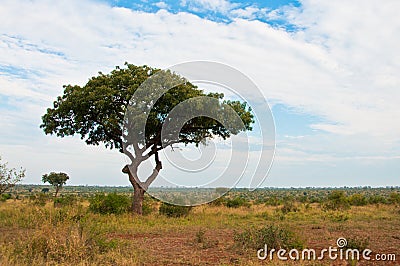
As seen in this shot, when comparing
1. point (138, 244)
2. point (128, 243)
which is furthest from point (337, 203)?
point (128, 243)

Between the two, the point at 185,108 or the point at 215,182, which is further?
the point at 185,108

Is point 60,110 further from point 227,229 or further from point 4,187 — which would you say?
point 227,229

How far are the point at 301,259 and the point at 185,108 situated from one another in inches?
402

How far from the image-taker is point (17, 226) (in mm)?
13789

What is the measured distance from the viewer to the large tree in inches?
686

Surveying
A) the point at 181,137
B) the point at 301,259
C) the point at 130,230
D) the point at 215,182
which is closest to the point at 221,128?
the point at 181,137

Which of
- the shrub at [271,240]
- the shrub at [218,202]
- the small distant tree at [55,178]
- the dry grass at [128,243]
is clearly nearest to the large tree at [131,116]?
the dry grass at [128,243]

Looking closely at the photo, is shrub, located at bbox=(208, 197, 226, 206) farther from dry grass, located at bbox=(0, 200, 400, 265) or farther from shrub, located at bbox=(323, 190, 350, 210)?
dry grass, located at bbox=(0, 200, 400, 265)

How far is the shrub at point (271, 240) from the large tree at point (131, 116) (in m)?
7.85

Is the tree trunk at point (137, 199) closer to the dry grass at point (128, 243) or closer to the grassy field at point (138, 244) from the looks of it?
the dry grass at point (128, 243)

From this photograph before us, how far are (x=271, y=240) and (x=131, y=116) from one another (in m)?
9.12

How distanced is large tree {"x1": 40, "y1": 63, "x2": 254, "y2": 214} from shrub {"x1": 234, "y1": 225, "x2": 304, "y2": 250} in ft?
25.8

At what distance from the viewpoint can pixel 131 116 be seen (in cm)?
1708

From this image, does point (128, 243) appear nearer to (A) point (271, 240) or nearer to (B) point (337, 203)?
(A) point (271, 240)
